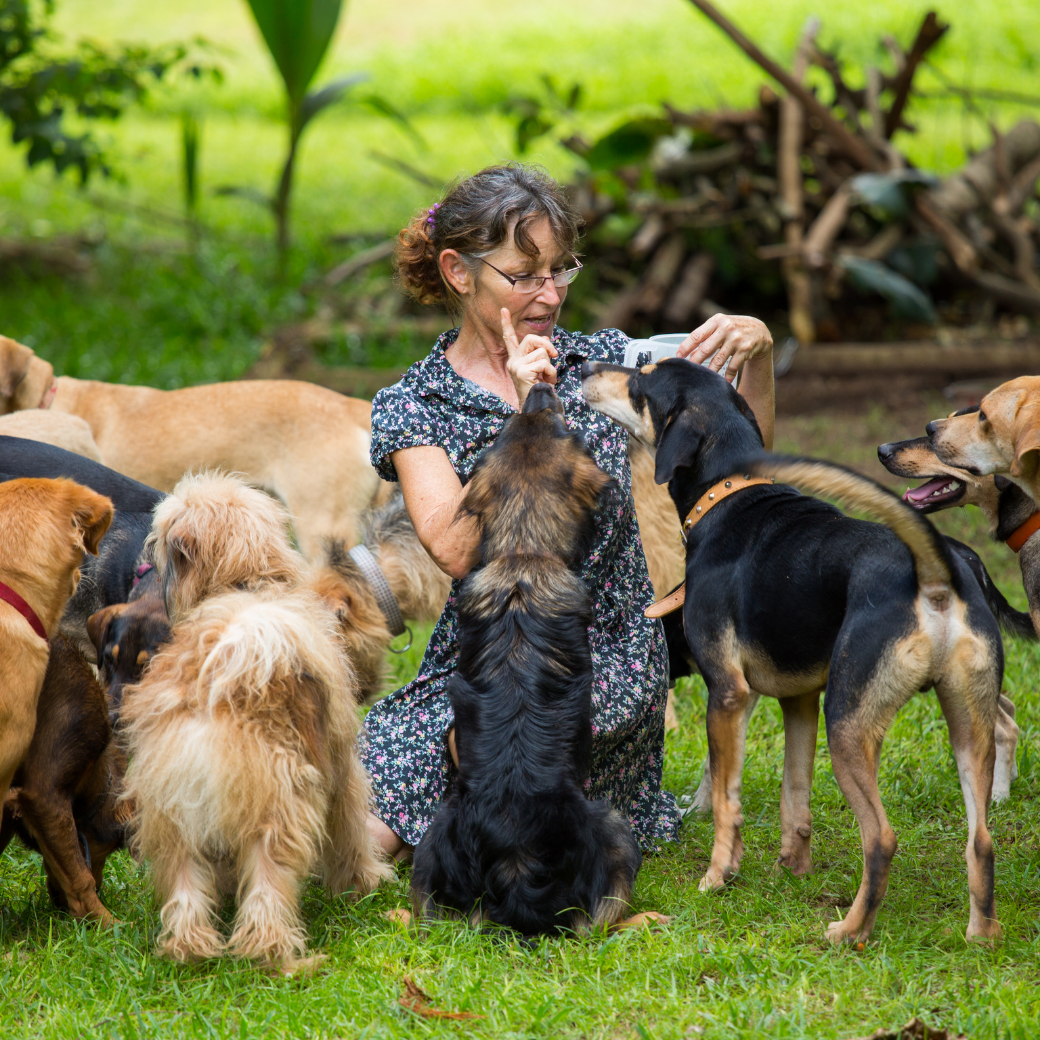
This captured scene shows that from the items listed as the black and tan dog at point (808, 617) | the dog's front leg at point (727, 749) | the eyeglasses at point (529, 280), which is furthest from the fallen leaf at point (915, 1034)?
the eyeglasses at point (529, 280)

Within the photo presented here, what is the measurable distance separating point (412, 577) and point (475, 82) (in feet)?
57.8

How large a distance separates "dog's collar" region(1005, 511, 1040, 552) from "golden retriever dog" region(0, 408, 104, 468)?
4177mm

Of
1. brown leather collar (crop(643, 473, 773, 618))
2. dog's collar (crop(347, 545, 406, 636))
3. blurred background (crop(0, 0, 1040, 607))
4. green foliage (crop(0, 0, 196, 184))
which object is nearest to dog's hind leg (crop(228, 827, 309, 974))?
brown leather collar (crop(643, 473, 773, 618))

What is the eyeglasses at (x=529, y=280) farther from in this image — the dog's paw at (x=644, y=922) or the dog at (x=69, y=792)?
the dog's paw at (x=644, y=922)

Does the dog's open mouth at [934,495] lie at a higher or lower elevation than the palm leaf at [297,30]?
lower

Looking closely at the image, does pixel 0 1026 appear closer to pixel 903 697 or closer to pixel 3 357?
pixel 903 697

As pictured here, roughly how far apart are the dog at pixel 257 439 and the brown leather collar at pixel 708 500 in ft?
10.6

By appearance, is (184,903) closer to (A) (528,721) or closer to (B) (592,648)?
(A) (528,721)

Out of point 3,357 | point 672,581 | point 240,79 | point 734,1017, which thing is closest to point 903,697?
point 734,1017

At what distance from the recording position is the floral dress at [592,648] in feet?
12.6

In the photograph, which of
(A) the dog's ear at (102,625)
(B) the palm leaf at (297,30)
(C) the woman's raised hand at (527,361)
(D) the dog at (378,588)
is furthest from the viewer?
(B) the palm leaf at (297,30)

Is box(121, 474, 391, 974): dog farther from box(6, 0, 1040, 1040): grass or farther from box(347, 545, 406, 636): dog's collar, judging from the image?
box(347, 545, 406, 636): dog's collar

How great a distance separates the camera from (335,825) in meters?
3.39

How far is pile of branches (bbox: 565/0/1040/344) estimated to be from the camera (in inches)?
396
